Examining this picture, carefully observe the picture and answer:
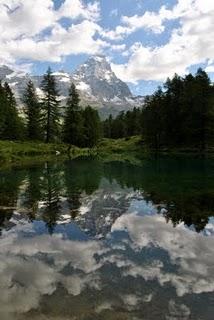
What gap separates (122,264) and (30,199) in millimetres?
14974

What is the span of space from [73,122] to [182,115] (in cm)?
2982

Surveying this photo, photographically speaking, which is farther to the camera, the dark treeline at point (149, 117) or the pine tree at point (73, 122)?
the pine tree at point (73, 122)

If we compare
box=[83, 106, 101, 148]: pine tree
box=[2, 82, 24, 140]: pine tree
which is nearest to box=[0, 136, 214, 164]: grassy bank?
box=[83, 106, 101, 148]: pine tree

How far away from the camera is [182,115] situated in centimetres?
9969

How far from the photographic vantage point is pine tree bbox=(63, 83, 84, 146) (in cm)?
11050

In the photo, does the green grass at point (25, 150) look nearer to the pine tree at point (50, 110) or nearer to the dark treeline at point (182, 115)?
the pine tree at point (50, 110)

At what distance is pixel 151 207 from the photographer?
24547mm

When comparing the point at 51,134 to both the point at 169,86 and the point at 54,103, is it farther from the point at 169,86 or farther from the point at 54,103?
the point at 169,86

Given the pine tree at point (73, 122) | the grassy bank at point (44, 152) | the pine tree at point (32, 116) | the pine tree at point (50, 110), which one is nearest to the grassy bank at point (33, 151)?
the grassy bank at point (44, 152)

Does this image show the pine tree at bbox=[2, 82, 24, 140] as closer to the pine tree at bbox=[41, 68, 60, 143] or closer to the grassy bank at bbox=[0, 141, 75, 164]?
the pine tree at bbox=[41, 68, 60, 143]

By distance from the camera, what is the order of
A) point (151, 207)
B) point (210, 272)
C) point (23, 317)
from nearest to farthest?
1. point (23, 317)
2. point (210, 272)
3. point (151, 207)

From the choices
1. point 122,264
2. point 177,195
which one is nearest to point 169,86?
point 177,195

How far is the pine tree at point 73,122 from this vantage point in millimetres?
110500

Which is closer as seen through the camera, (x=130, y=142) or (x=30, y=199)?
(x=30, y=199)
